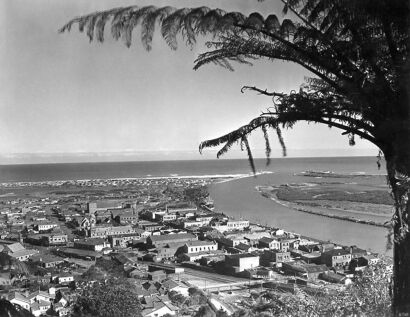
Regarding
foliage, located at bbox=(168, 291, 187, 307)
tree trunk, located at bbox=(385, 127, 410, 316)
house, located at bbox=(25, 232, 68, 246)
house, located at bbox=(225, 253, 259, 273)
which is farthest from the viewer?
house, located at bbox=(25, 232, 68, 246)

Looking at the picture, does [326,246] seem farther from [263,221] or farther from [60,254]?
[60,254]

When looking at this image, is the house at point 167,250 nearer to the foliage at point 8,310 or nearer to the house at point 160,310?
the house at point 160,310

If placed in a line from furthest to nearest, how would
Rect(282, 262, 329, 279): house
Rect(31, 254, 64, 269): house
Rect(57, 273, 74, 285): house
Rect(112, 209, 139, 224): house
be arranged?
Rect(112, 209, 139, 224): house < Rect(31, 254, 64, 269): house < Rect(282, 262, 329, 279): house < Rect(57, 273, 74, 285): house

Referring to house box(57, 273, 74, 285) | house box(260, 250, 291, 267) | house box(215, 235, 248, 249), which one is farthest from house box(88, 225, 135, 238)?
house box(260, 250, 291, 267)

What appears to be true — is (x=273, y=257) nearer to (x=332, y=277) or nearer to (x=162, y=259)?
(x=332, y=277)

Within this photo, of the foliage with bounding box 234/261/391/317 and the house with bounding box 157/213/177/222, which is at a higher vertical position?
the foliage with bounding box 234/261/391/317

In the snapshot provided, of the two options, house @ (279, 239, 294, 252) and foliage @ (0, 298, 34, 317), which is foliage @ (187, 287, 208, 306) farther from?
foliage @ (0, 298, 34, 317)
